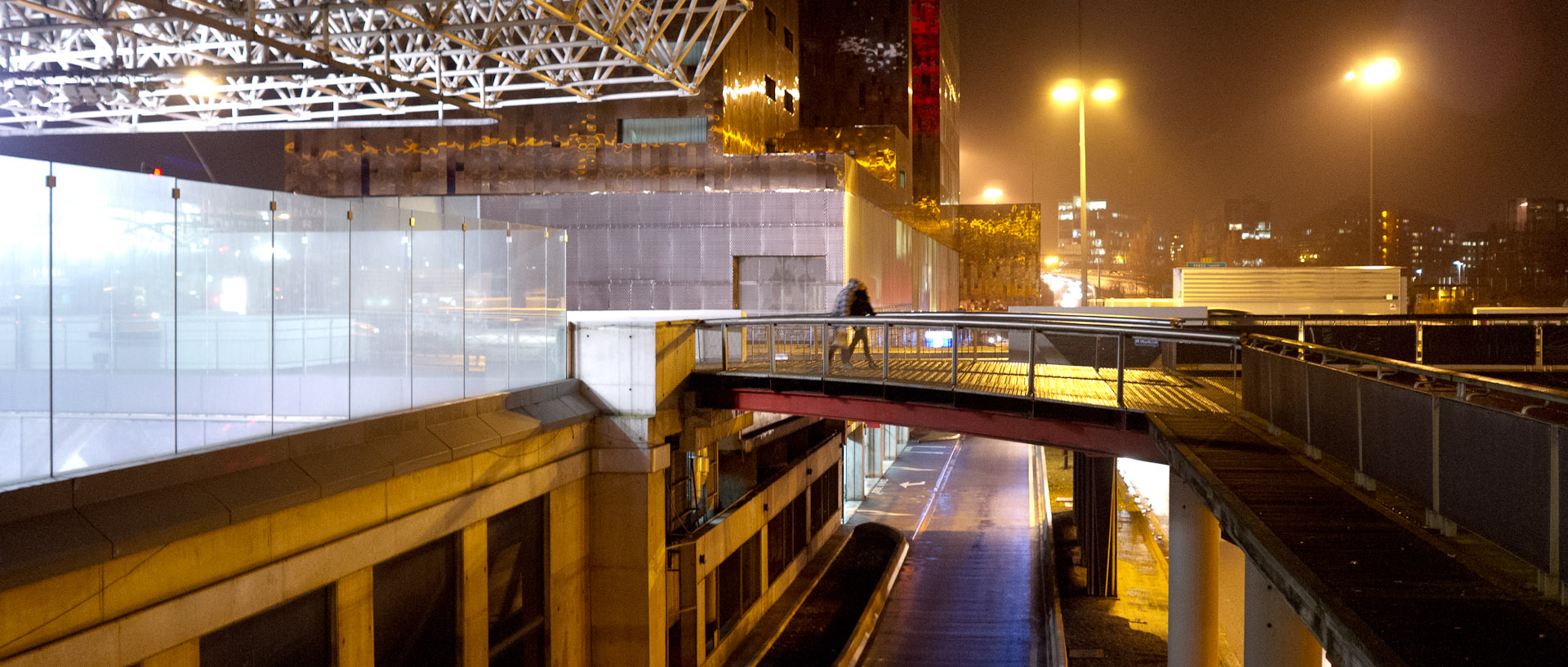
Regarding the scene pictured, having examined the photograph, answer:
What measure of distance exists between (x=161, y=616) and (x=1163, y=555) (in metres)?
25.2

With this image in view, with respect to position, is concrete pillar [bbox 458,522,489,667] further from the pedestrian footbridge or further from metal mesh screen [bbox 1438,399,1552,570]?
metal mesh screen [bbox 1438,399,1552,570]

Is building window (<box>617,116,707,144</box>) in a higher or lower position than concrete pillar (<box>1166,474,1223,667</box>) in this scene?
higher

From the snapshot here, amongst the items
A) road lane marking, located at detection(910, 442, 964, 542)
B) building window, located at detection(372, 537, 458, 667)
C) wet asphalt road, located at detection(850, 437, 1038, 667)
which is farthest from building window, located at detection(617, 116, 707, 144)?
building window, located at detection(372, 537, 458, 667)

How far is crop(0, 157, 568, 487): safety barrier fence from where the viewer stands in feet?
24.0

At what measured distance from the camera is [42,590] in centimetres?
678

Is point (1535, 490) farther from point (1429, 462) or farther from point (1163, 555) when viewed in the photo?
point (1163, 555)

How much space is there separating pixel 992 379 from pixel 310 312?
9633mm

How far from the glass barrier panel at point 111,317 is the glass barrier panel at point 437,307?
3.67 metres

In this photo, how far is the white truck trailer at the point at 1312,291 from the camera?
3161 cm

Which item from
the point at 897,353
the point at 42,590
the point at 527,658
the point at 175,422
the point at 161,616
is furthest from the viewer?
the point at 897,353

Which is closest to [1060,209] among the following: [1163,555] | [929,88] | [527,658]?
[929,88]

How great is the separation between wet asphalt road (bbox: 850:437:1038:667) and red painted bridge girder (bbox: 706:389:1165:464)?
6.27 metres

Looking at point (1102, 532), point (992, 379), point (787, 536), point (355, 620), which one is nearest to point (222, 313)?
point (355, 620)

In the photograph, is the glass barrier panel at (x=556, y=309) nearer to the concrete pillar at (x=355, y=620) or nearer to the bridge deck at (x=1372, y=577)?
the concrete pillar at (x=355, y=620)
